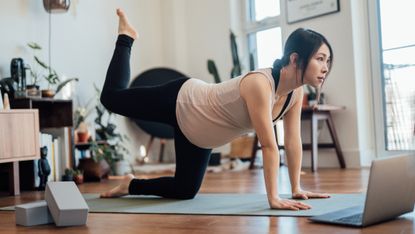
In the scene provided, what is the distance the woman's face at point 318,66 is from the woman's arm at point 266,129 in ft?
0.50

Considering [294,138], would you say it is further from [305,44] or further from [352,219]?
[352,219]

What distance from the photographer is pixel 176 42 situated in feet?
17.1

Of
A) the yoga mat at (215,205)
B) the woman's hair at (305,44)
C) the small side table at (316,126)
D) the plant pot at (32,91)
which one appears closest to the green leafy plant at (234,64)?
the small side table at (316,126)

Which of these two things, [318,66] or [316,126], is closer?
[318,66]

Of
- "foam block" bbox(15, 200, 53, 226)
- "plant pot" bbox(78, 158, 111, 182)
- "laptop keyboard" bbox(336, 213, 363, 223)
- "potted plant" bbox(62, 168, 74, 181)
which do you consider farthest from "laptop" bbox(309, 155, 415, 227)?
"plant pot" bbox(78, 158, 111, 182)

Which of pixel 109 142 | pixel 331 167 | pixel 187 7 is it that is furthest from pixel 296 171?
pixel 187 7

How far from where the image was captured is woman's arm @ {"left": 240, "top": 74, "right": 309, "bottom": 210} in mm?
1773

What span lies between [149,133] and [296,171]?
2931 millimetres

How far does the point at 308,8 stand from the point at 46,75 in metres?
Answer: 2.17

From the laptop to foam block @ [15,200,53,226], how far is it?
35.6 inches

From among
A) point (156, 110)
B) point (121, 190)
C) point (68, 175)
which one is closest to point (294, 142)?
point (156, 110)

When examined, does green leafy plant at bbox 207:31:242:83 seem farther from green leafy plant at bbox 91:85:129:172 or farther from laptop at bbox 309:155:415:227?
laptop at bbox 309:155:415:227

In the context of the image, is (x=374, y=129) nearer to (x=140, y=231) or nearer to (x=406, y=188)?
(x=406, y=188)

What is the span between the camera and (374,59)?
396 cm
